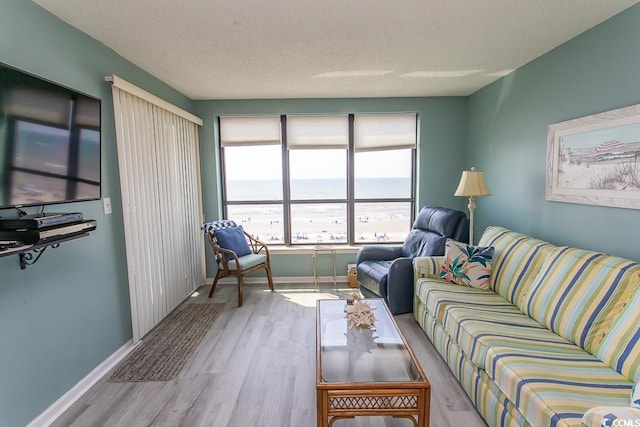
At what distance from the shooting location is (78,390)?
2125 mm

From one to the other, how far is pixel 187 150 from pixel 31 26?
208 cm

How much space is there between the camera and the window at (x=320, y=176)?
4359mm

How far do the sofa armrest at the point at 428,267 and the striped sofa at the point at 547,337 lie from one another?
0.36 m

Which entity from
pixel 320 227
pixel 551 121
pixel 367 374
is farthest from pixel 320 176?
pixel 367 374

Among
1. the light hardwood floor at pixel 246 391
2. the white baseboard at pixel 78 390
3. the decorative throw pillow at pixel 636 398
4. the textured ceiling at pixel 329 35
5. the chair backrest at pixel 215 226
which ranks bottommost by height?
the light hardwood floor at pixel 246 391

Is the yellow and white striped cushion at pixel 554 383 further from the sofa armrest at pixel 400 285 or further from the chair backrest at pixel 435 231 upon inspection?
the chair backrest at pixel 435 231

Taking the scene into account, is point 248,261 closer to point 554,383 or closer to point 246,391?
point 246,391

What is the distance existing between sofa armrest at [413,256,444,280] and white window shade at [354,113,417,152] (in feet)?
6.32

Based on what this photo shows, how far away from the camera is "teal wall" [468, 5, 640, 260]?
2072 mm

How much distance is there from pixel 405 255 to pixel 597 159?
6.76 ft

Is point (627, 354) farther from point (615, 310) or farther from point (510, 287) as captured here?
point (510, 287)

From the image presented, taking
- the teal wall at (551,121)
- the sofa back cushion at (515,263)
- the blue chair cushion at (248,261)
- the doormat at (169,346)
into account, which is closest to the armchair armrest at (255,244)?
the blue chair cushion at (248,261)

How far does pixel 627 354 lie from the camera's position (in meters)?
1.51

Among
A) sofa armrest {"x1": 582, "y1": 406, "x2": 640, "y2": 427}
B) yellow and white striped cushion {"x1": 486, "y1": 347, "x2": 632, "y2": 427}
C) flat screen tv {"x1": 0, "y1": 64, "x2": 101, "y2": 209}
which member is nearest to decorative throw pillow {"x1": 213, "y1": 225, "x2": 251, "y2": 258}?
flat screen tv {"x1": 0, "y1": 64, "x2": 101, "y2": 209}
